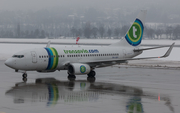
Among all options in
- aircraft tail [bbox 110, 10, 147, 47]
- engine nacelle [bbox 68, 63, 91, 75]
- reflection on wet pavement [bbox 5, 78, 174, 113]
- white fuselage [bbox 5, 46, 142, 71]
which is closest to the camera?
reflection on wet pavement [bbox 5, 78, 174, 113]

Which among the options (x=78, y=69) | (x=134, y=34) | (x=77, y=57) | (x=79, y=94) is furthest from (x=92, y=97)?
(x=134, y=34)

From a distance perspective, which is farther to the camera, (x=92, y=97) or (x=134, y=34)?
(x=134, y=34)

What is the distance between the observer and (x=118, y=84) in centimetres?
2889

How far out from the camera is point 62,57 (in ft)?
114

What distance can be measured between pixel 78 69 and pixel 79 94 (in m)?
10.4

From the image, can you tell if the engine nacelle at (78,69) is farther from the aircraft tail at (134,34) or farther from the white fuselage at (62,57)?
the aircraft tail at (134,34)

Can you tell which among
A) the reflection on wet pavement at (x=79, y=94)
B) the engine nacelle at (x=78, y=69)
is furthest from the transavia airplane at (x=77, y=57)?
the reflection on wet pavement at (x=79, y=94)

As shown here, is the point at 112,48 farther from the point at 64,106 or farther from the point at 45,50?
the point at 64,106

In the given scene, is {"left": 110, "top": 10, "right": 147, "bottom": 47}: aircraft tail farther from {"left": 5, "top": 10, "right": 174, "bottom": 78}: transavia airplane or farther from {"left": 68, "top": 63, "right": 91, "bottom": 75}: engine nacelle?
{"left": 68, "top": 63, "right": 91, "bottom": 75}: engine nacelle

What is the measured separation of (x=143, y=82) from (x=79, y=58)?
27.5 ft

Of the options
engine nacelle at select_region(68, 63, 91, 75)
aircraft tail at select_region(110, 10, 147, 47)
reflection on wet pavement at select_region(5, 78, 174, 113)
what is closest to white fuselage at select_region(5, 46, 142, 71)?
aircraft tail at select_region(110, 10, 147, 47)

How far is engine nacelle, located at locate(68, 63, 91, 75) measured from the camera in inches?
1314

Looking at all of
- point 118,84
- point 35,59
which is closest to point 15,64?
point 35,59

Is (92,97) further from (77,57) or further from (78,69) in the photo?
(77,57)
